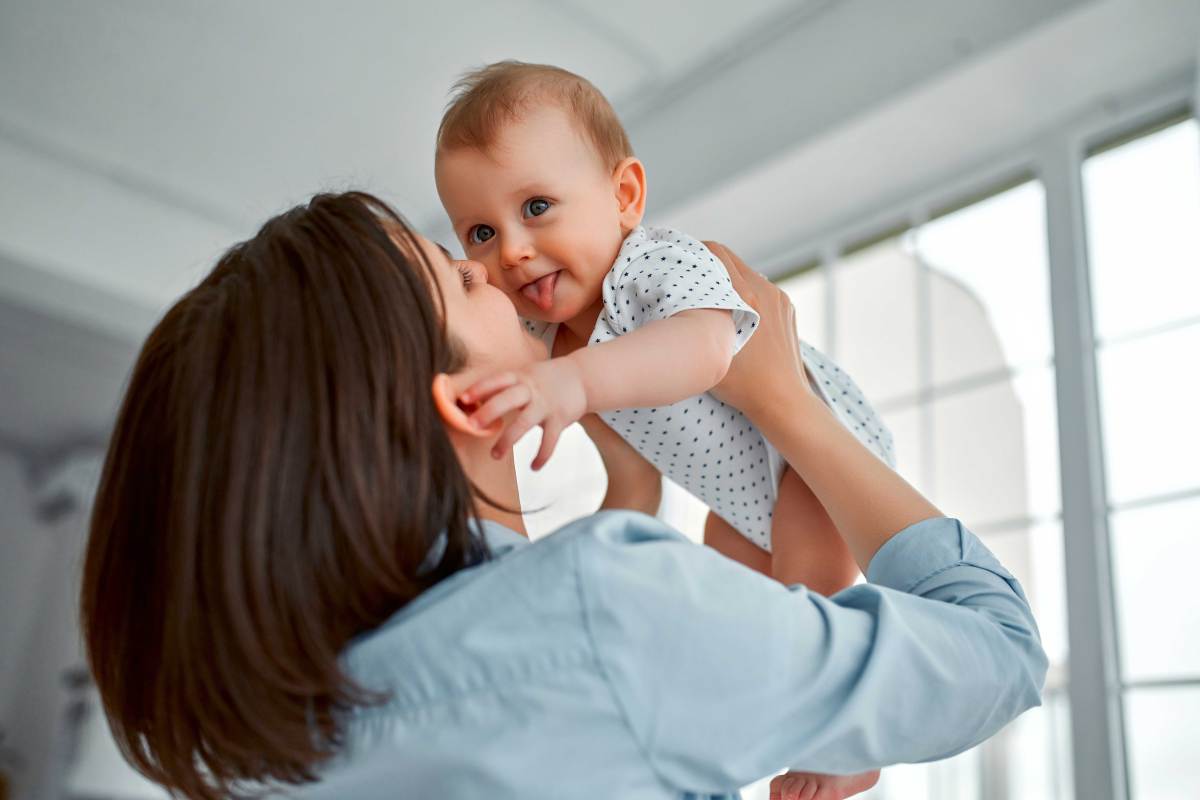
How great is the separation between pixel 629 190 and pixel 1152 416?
1586mm

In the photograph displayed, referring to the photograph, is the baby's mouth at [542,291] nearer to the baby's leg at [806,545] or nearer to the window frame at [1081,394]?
the baby's leg at [806,545]

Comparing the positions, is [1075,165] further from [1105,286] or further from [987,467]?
[987,467]

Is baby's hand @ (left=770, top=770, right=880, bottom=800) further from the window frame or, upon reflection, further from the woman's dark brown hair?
the window frame

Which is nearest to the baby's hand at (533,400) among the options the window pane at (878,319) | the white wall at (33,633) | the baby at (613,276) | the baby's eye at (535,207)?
the baby at (613,276)

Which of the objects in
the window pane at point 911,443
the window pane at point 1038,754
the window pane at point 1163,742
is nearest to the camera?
the window pane at point 1163,742

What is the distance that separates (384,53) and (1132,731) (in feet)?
7.94

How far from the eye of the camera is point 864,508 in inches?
38.7

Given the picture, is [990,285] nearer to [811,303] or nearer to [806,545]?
[811,303]

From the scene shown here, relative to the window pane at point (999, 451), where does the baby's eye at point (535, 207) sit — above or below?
below

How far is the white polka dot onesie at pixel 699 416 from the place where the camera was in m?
1.12

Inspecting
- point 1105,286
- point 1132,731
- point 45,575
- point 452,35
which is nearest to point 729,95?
point 452,35

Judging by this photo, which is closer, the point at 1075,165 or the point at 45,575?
the point at 1075,165

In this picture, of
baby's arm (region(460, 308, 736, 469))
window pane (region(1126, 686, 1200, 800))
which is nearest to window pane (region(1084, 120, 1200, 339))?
window pane (region(1126, 686, 1200, 800))

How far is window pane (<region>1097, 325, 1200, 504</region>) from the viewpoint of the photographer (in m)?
2.41
